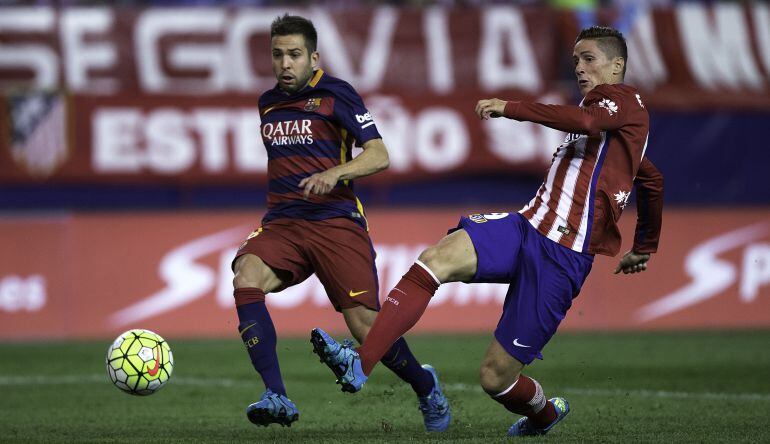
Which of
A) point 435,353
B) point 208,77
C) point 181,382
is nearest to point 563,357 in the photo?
point 435,353

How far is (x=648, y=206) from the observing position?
6.58m

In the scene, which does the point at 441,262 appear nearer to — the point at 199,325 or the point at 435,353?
the point at 435,353

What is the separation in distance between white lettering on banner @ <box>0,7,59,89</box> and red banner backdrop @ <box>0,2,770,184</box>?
0.02 meters

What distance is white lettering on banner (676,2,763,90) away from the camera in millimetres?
15508

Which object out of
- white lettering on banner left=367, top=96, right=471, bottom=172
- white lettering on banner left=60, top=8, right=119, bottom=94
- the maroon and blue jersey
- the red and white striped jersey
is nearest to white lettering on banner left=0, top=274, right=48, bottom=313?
white lettering on banner left=60, top=8, right=119, bottom=94

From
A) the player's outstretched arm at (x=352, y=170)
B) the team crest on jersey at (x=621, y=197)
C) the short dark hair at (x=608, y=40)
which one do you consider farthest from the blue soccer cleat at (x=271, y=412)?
the short dark hair at (x=608, y=40)

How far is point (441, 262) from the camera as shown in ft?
19.2

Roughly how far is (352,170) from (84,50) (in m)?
9.33

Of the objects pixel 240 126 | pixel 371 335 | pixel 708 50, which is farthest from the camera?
pixel 708 50

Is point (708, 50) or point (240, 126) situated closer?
point (240, 126)

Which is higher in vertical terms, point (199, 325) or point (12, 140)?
point (12, 140)

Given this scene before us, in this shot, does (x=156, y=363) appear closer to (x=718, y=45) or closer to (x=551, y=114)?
(x=551, y=114)

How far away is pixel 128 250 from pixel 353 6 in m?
4.70

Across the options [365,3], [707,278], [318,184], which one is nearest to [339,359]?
[318,184]
